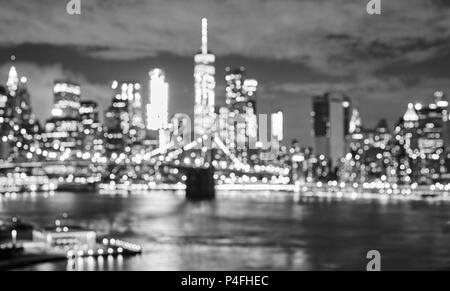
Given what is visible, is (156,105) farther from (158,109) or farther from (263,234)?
(263,234)

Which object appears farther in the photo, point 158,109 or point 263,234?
point 158,109

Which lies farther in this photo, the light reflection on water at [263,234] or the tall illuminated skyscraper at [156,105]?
the tall illuminated skyscraper at [156,105]

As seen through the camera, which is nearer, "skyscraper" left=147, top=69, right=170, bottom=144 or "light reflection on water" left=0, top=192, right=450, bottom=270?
"light reflection on water" left=0, top=192, right=450, bottom=270

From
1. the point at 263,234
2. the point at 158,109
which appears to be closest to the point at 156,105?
the point at 158,109

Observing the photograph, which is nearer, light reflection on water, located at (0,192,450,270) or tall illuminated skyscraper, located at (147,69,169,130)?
light reflection on water, located at (0,192,450,270)

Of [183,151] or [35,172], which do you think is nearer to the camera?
[183,151]

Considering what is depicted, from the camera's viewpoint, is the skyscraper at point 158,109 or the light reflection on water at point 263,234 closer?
the light reflection on water at point 263,234
